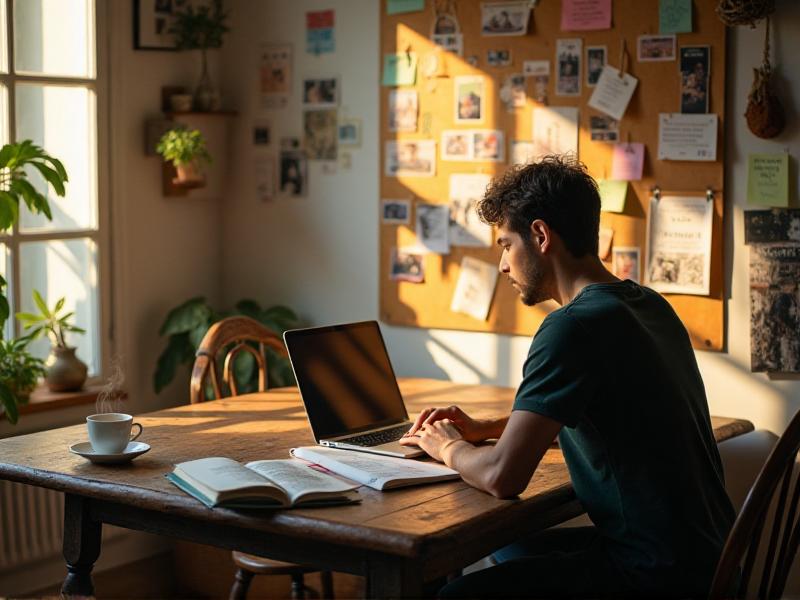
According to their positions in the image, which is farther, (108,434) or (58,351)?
(58,351)

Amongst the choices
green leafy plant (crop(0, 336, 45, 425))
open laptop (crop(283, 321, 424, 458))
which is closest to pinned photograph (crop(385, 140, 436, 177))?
open laptop (crop(283, 321, 424, 458))

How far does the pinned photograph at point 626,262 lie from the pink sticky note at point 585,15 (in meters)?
0.66

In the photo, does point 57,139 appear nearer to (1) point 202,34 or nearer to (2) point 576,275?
(1) point 202,34

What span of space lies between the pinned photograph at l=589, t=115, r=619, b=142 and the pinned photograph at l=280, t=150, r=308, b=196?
110cm

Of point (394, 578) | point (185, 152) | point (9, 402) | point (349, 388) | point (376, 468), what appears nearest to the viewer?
point (394, 578)

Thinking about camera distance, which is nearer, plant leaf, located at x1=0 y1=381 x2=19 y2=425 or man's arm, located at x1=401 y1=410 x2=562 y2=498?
man's arm, located at x1=401 y1=410 x2=562 y2=498

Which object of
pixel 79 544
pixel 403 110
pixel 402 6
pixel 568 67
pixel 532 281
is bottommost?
pixel 79 544

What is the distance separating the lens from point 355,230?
3.94 meters

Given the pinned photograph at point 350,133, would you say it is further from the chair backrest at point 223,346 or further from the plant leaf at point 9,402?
the plant leaf at point 9,402

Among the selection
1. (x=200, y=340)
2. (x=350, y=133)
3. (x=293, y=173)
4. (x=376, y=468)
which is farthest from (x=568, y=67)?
(x=376, y=468)

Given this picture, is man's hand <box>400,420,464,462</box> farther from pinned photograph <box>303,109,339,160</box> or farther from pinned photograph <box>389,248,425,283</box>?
pinned photograph <box>303,109,339,160</box>

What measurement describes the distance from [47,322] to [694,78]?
2.10m

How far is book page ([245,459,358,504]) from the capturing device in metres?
1.95

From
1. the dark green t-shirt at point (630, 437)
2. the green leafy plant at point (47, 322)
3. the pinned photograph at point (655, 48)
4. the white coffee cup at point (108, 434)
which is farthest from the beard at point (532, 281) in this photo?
the green leafy plant at point (47, 322)
